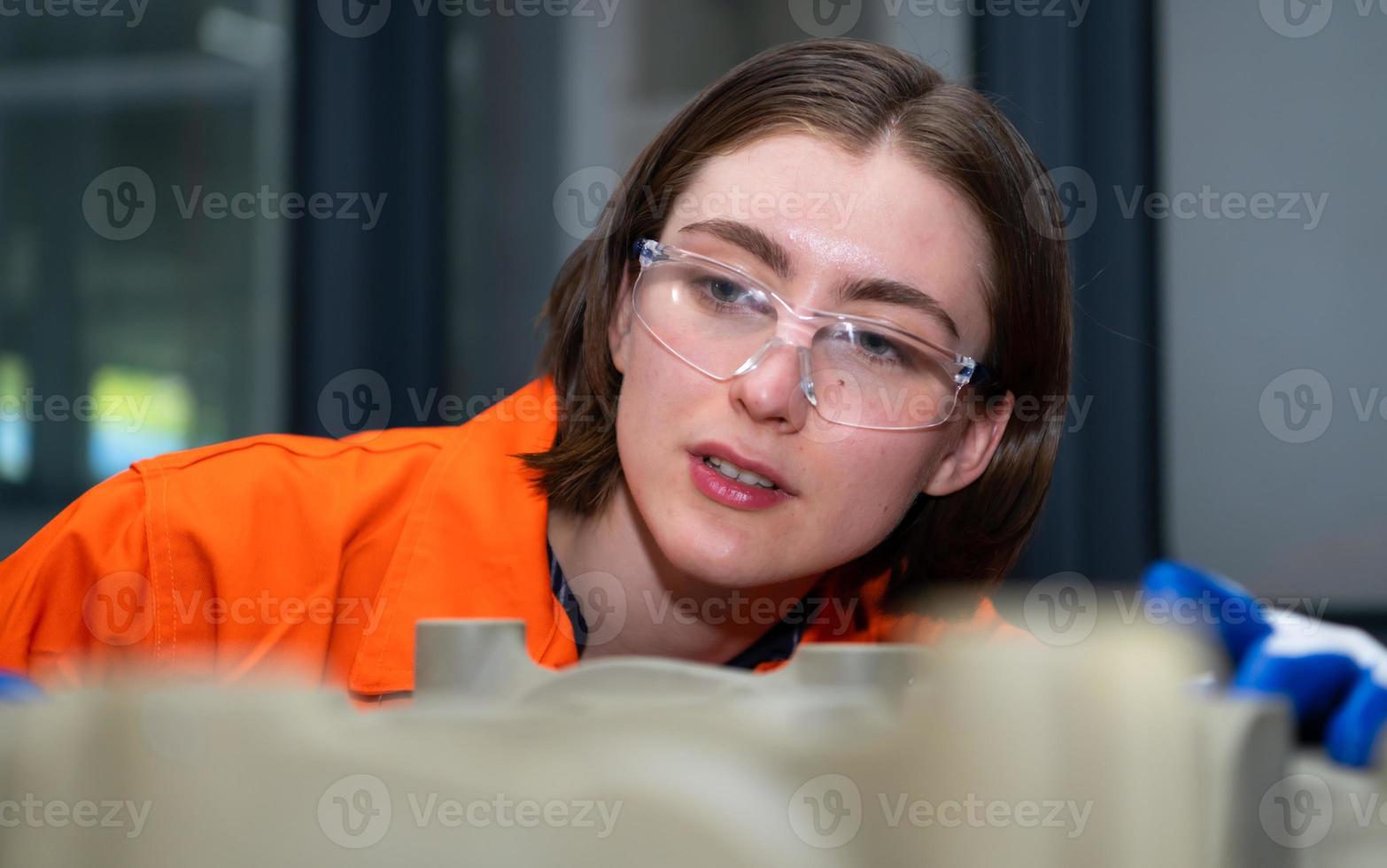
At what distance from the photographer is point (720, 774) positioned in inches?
16.3

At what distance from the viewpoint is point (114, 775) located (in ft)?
1.38

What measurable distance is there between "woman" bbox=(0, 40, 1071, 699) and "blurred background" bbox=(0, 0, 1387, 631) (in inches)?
21.3

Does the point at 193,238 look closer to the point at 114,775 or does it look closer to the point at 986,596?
the point at 986,596

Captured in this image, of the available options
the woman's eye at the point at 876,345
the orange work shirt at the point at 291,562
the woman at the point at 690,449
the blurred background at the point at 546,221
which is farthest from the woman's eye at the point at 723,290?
the blurred background at the point at 546,221

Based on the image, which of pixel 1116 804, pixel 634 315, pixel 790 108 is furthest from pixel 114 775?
pixel 790 108

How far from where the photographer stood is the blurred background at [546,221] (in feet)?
6.21

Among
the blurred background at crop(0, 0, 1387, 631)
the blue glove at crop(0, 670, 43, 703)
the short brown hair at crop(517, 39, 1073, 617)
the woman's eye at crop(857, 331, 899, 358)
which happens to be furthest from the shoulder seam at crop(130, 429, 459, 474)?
the blurred background at crop(0, 0, 1387, 631)

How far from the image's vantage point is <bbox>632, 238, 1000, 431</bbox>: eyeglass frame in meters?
0.99

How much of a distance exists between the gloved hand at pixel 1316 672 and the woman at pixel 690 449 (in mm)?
513

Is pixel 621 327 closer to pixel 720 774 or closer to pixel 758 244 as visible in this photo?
pixel 758 244

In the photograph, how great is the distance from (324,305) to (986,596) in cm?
139

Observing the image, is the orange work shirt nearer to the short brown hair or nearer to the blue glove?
the short brown hair

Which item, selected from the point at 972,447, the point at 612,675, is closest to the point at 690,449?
the point at 972,447

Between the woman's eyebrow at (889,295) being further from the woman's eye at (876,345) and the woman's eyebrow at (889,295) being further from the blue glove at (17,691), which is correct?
the blue glove at (17,691)
